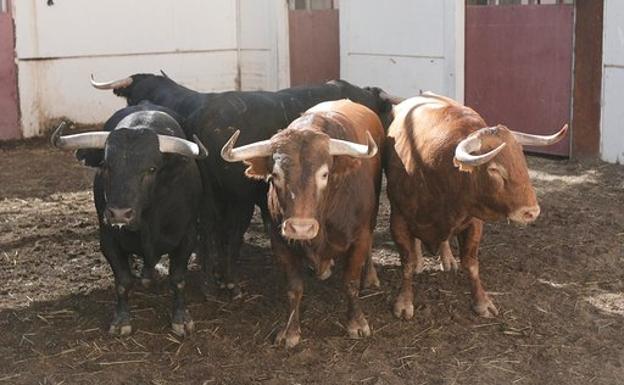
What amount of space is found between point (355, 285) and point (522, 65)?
19.3 ft

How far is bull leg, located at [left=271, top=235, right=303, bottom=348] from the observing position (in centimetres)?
517

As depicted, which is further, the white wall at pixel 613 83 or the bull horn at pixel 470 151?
the white wall at pixel 613 83

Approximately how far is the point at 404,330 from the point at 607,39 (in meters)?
5.35

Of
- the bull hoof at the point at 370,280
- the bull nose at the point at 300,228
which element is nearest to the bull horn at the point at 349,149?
the bull nose at the point at 300,228

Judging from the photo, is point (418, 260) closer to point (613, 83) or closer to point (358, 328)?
point (358, 328)

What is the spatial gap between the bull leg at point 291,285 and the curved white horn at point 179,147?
0.69 m

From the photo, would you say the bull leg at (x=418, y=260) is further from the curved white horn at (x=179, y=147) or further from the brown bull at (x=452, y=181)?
the curved white horn at (x=179, y=147)

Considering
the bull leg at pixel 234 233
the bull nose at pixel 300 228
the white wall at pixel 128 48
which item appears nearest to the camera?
the bull nose at pixel 300 228

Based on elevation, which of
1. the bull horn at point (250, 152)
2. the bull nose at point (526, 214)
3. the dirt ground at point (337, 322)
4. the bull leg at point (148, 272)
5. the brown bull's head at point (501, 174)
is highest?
the bull horn at point (250, 152)

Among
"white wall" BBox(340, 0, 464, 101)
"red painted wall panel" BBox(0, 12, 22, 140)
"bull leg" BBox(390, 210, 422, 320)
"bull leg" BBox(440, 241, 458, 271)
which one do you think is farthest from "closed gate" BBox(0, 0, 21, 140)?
"bull leg" BBox(390, 210, 422, 320)

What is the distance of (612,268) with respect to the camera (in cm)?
632

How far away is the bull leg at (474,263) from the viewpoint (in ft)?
18.2

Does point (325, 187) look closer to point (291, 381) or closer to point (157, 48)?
point (291, 381)

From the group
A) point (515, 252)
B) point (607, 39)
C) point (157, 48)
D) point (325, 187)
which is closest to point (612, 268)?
point (515, 252)
